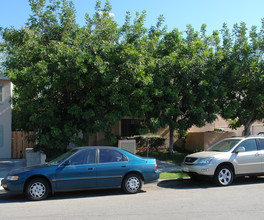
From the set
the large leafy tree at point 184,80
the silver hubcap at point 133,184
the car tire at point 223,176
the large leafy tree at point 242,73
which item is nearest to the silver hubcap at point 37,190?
the silver hubcap at point 133,184

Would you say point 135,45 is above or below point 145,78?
above

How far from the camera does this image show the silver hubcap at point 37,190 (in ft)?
25.6

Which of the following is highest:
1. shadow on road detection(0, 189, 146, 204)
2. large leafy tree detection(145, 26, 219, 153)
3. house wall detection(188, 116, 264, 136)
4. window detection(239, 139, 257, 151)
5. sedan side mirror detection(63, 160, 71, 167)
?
large leafy tree detection(145, 26, 219, 153)

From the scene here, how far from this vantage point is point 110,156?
28.3 feet

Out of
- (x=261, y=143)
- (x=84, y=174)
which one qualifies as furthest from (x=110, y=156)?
(x=261, y=143)

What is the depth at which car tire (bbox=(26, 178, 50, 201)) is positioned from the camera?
778cm

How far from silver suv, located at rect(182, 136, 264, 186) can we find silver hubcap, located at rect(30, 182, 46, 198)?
4.84 m

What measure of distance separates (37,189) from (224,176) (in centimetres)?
584

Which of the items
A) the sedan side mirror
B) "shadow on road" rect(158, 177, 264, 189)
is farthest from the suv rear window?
the sedan side mirror

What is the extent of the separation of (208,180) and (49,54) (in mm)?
7858

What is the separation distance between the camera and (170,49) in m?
14.8

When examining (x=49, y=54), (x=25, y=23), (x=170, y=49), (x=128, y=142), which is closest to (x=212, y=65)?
(x=170, y=49)

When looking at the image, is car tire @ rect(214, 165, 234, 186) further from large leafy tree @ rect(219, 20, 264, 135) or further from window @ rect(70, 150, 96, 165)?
large leafy tree @ rect(219, 20, 264, 135)

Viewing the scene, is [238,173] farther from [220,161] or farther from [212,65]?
[212,65]
